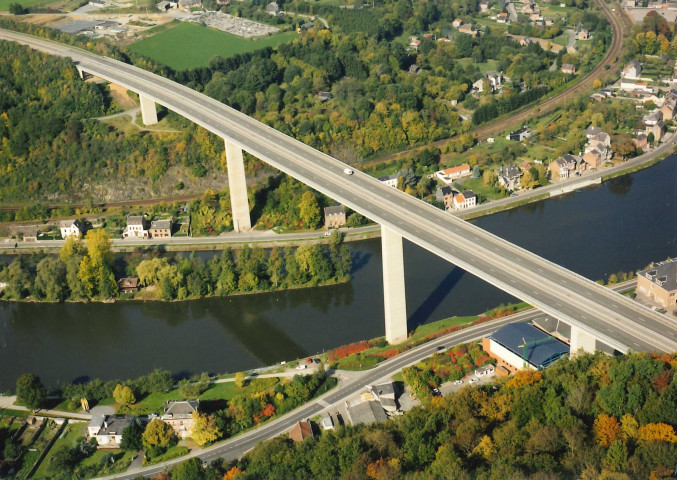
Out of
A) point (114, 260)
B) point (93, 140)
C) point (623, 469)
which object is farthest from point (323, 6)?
point (623, 469)

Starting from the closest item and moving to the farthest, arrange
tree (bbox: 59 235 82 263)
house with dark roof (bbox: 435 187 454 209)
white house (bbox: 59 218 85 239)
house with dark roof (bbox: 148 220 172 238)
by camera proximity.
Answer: tree (bbox: 59 235 82 263) → house with dark roof (bbox: 148 220 172 238) → white house (bbox: 59 218 85 239) → house with dark roof (bbox: 435 187 454 209)

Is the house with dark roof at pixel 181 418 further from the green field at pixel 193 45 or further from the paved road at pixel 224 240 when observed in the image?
the green field at pixel 193 45

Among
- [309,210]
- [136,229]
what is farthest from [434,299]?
[136,229]

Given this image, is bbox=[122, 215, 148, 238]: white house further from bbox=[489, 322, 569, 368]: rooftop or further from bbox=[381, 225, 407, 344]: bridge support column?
bbox=[489, 322, 569, 368]: rooftop

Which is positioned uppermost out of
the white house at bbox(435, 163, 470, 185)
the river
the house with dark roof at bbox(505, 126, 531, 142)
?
the house with dark roof at bbox(505, 126, 531, 142)

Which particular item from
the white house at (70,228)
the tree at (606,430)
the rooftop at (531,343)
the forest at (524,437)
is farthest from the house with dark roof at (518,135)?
the tree at (606,430)

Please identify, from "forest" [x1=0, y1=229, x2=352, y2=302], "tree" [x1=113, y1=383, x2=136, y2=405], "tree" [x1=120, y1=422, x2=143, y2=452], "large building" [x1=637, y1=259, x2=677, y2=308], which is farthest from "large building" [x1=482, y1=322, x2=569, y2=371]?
"tree" [x1=113, y1=383, x2=136, y2=405]

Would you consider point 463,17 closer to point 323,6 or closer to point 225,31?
point 323,6
